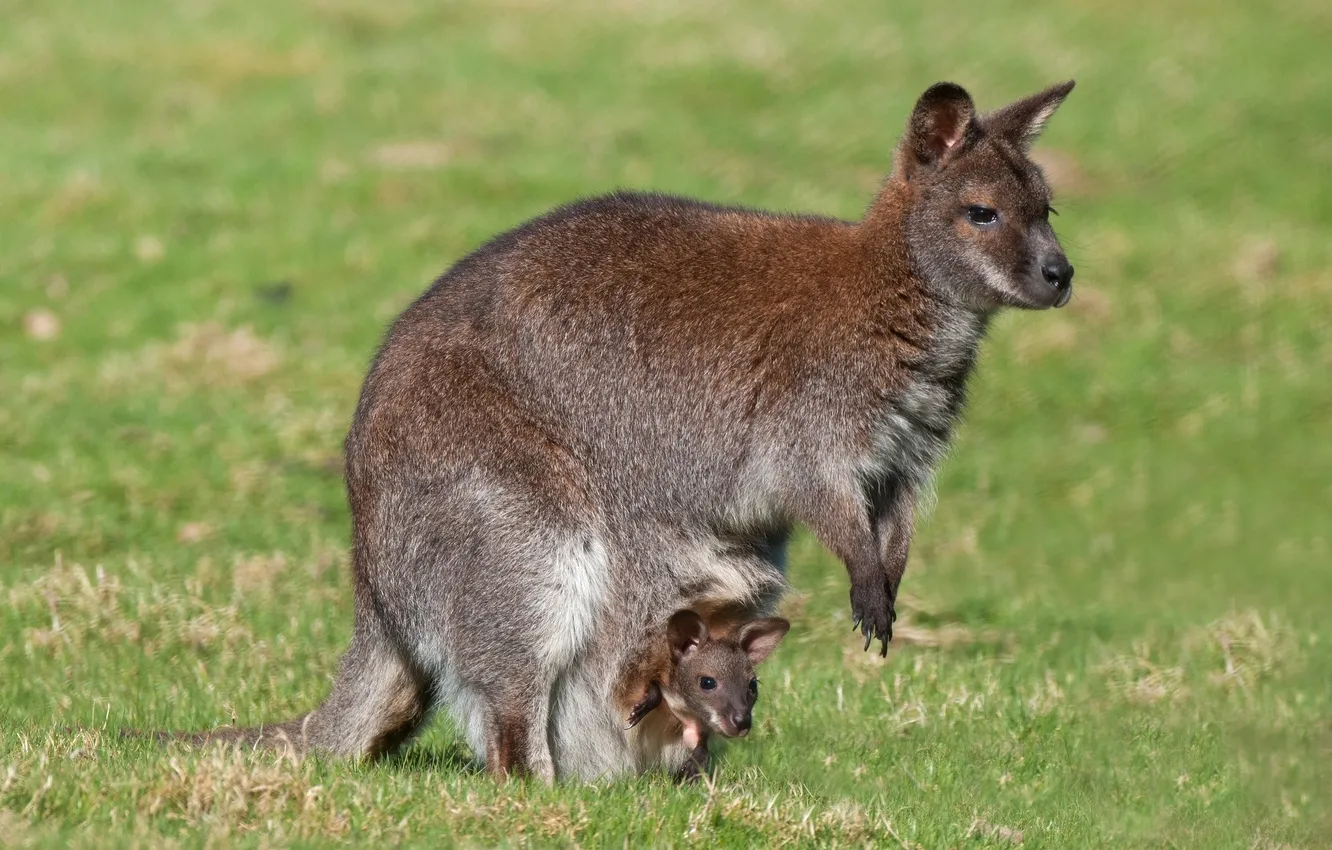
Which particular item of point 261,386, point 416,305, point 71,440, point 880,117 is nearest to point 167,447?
point 71,440

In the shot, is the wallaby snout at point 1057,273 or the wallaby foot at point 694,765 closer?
the wallaby snout at point 1057,273

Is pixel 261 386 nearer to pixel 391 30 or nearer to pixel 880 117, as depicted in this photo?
pixel 880 117

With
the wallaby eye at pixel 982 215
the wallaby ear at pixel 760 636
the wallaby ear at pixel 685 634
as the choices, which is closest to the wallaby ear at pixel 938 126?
the wallaby eye at pixel 982 215

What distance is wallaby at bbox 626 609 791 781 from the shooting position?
670 centimetres

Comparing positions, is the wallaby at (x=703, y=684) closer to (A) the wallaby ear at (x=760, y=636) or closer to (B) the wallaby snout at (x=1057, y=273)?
(A) the wallaby ear at (x=760, y=636)

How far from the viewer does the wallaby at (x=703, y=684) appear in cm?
670

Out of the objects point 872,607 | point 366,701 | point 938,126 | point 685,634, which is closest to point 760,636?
point 685,634

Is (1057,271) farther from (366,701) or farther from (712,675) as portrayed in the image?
(366,701)

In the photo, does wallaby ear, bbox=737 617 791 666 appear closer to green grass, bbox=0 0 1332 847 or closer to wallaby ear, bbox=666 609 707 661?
wallaby ear, bbox=666 609 707 661

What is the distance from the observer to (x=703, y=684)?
6723 mm

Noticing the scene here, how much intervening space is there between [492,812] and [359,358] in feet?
28.5

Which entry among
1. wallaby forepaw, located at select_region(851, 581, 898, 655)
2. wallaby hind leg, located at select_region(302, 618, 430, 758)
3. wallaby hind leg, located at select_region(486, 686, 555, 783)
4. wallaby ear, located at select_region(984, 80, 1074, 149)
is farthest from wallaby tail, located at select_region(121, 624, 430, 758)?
wallaby ear, located at select_region(984, 80, 1074, 149)

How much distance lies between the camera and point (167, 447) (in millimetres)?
11938

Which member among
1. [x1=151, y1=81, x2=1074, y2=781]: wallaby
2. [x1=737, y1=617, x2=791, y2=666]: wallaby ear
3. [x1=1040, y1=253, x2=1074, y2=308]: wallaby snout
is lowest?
[x1=737, y1=617, x2=791, y2=666]: wallaby ear
